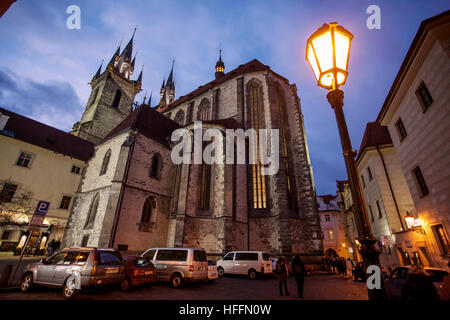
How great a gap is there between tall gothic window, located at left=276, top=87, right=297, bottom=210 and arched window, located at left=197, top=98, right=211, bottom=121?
8871 millimetres

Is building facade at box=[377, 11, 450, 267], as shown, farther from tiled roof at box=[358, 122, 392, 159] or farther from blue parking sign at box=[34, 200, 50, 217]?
blue parking sign at box=[34, 200, 50, 217]

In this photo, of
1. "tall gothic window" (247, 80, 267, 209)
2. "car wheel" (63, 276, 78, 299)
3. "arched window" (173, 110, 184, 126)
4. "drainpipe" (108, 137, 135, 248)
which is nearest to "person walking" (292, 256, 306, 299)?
"car wheel" (63, 276, 78, 299)

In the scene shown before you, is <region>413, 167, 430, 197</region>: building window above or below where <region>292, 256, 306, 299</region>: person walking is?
above

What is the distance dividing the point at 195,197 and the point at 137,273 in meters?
9.92

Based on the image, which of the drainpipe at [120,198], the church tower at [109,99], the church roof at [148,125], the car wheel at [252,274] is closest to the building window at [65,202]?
the church roof at [148,125]

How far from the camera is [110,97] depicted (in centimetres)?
3703

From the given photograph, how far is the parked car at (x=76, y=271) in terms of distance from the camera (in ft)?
18.9

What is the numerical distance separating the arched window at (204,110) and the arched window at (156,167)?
33.4 feet

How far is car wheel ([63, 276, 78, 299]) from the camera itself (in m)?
5.66

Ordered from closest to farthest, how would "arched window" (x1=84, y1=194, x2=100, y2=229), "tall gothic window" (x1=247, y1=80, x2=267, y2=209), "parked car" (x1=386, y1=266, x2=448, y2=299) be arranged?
"parked car" (x1=386, y1=266, x2=448, y2=299)
"arched window" (x1=84, y1=194, x2=100, y2=229)
"tall gothic window" (x1=247, y1=80, x2=267, y2=209)

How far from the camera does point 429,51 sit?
8062mm

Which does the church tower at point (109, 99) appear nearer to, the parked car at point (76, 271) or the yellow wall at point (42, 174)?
the yellow wall at point (42, 174)

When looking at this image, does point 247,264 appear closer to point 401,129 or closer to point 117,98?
point 401,129

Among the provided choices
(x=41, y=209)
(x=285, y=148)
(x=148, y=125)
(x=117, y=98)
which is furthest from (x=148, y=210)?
(x=117, y=98)
